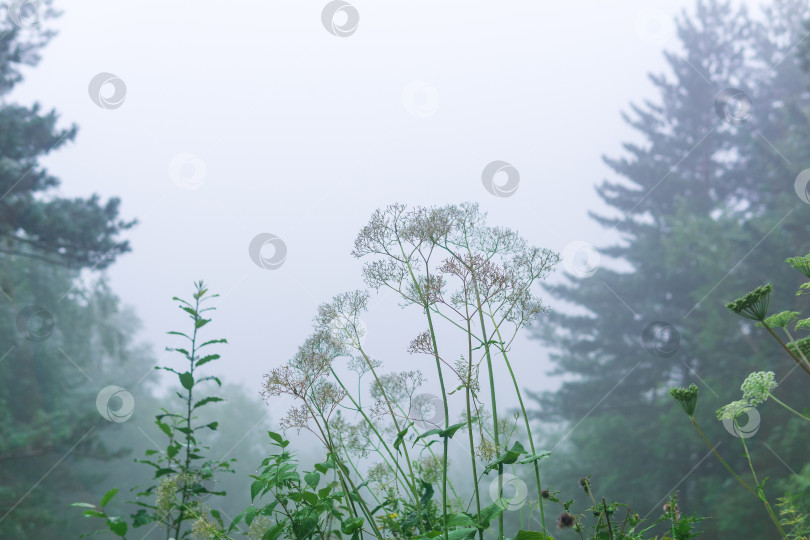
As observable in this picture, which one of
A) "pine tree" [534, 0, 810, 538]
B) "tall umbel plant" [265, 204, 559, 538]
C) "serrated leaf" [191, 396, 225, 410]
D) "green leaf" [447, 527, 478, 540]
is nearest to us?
"green leaf" [447, 527, 478, 540]

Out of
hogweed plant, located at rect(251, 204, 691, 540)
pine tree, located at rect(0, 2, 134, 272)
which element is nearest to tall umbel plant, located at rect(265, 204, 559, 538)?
hogweed plant, located at rect(251, 204, 691, 540)

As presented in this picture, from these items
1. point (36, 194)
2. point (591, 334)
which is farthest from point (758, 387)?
point (591, 334)

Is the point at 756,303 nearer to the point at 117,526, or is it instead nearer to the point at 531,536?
the point at 531,536

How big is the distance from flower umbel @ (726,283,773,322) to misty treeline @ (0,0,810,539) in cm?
23

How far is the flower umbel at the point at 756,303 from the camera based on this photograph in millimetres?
483

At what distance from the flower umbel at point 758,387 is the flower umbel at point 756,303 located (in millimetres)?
53

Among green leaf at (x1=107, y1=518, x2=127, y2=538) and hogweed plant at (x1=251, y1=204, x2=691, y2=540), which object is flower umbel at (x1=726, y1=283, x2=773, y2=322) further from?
green leaf at (x1=107, y1=518, x2=127, y2=538)

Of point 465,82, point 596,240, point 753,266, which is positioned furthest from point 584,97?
point 753,266

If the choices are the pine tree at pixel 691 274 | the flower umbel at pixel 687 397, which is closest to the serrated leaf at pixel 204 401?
the flower umbel at pixel 687 397

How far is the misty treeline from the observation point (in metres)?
0.83

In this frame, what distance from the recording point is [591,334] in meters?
8.76

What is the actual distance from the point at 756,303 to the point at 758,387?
0.25 ft

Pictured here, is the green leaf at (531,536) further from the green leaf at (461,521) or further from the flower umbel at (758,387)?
the flower umbel at (758,387)

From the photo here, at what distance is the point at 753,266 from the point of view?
6.79 metres
